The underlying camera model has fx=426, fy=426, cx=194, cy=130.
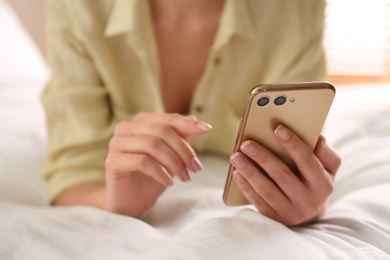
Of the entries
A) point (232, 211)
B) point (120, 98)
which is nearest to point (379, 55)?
point (120, 98)

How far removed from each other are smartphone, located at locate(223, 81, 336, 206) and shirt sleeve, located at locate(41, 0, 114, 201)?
1.11 ft

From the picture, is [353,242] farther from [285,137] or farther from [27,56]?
[27,56]

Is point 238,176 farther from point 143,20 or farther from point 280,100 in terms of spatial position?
point 143,20

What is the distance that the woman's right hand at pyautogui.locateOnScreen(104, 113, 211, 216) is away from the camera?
49 centimetres

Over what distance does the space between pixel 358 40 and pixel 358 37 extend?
0.06 feet

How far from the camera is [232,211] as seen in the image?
0.56 meters

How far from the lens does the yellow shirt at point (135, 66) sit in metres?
0.75

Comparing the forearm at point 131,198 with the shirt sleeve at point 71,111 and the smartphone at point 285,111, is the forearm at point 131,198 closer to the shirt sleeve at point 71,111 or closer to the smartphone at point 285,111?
the shirt sleeve at point 71,111

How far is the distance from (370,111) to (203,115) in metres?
0.41

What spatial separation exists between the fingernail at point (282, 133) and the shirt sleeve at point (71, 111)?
0.36 m

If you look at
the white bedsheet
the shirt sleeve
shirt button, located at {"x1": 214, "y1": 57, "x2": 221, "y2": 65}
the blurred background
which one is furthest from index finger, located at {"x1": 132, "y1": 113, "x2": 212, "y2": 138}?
the blurred background

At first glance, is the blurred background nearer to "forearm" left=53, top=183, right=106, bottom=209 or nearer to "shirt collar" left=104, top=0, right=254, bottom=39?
"shirt collar" left=104, top=0, right=254, bottom=39

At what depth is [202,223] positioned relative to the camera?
49 centimetres

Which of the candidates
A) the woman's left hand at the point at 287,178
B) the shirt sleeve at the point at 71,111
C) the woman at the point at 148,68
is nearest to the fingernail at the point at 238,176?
the woman's left hand at the point at 287,178
